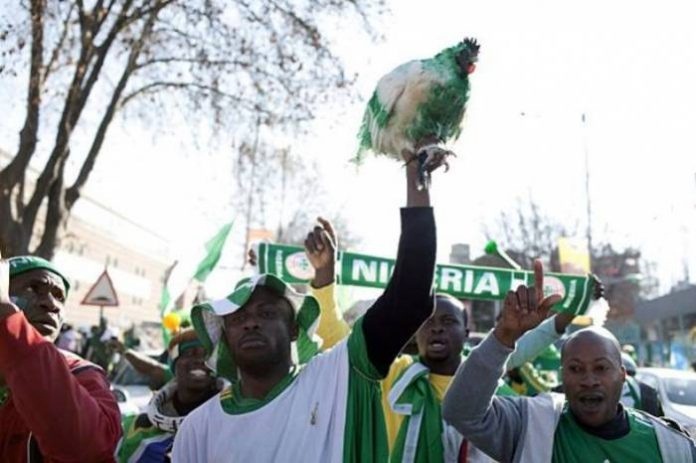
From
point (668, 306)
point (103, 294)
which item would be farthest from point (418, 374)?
point (668, 306)

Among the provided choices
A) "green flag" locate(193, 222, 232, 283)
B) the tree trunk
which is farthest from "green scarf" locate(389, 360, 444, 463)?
the tree trunk

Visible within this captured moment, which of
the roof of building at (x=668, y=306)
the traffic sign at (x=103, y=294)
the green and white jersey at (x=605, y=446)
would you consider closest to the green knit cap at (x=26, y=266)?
the green and white jersey at (x=605, y=446)

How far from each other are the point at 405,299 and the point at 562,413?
3.42 feet

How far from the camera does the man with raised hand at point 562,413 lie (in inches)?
103

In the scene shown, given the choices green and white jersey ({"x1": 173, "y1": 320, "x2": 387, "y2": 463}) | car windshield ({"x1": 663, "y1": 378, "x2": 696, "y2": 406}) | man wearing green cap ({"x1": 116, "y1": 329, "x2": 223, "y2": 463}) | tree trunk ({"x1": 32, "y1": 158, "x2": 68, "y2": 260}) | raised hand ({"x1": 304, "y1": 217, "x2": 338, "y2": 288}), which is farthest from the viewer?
tree trunk ({"x1": 32, "y1": 158, "x2": 68, "y2": 260})

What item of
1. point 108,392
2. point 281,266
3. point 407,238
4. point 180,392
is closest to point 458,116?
point 407,238

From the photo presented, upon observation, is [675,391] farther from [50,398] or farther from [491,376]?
[50,398]

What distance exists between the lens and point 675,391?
1021cm

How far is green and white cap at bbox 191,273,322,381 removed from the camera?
263 centimetres

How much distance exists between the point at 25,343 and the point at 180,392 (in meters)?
2.13

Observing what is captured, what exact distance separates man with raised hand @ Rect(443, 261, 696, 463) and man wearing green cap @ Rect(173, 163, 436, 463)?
0.40 m

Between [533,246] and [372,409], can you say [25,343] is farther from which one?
[533,246]

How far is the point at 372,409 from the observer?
2.38 metres

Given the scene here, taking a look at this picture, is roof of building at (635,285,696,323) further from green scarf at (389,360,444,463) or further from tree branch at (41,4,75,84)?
green scarf at (389,360,444,463)
